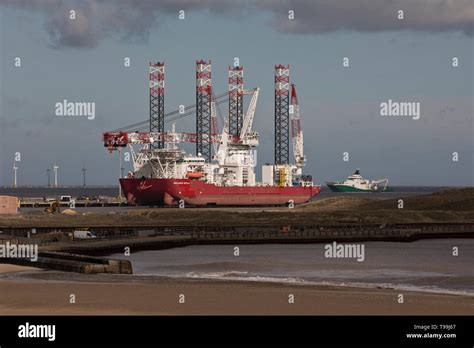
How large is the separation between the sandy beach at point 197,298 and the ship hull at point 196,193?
304ft

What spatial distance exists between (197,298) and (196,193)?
333 feet

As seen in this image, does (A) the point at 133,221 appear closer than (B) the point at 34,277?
No

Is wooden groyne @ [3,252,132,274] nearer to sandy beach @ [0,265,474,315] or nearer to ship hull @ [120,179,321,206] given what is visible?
sandy beach @ [0,265,474,315]

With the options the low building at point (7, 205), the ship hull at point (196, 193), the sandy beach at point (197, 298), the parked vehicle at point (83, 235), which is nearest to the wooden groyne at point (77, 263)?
the sandy beach at point (197, 298)

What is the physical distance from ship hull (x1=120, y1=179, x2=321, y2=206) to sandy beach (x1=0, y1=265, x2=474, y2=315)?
92740 millimetres

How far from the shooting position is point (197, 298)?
95.5 ft

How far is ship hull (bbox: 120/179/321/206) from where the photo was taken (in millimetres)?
128375

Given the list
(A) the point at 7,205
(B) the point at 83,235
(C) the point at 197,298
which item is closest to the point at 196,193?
(A) the point at 7,205

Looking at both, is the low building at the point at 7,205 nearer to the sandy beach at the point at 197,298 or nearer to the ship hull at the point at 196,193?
Answer: the ship hull at the point at 196,193

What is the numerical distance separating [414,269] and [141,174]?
95.2 meters

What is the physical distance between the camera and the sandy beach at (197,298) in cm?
2634
